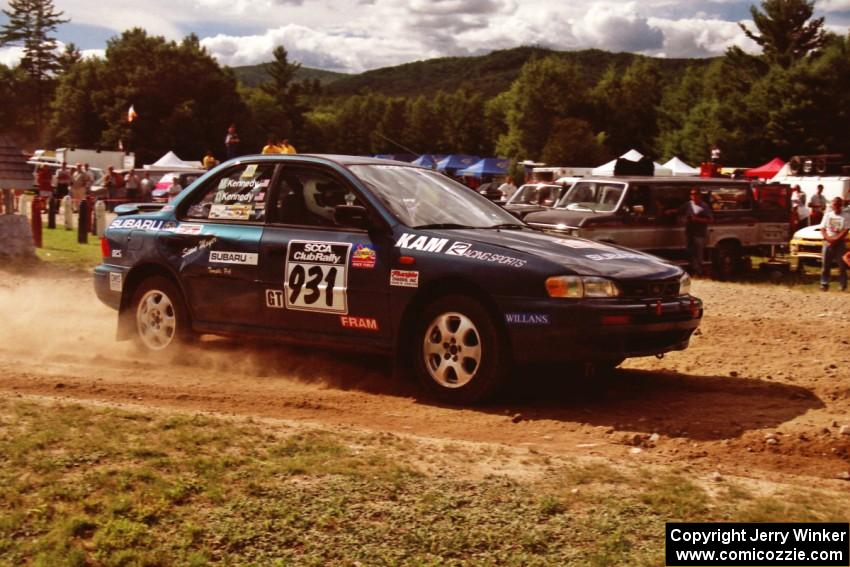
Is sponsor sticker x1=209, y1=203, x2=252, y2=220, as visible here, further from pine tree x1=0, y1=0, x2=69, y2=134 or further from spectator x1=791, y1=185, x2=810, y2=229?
pine tree x1=0, y1=0, x2=69, y2=134

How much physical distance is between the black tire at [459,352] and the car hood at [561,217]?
32.0 ft

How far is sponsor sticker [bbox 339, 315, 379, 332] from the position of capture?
7008mm

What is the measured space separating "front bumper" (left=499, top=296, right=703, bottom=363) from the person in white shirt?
1186cm

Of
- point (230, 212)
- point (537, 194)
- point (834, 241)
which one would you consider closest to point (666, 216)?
point (834, 241)

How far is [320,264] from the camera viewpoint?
23.8 ft

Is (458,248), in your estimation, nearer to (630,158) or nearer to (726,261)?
(726,261)

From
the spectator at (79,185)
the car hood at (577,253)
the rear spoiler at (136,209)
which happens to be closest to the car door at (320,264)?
the car hood at (577,253)

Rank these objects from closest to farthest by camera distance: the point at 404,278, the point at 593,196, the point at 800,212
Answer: the point at 404,278, the point at 593,196, the point at 800,212

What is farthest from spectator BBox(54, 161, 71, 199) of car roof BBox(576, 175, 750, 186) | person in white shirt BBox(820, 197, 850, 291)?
person in white shirt BBox(820, 197, 850, 291)

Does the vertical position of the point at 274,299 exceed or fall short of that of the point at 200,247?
it falls short

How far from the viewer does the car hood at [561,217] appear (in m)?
16.3

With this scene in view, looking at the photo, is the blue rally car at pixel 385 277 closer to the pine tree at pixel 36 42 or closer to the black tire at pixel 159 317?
the black tire at pixel 159 317

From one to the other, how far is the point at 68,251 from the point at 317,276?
13066 millimetres

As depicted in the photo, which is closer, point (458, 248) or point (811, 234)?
point (458, 248)
